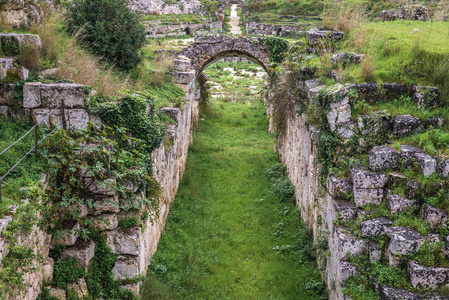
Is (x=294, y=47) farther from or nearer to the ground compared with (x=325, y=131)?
farther from the ground

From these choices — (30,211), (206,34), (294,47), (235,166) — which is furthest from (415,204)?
(206,34)

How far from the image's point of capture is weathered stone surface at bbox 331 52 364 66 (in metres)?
8.90

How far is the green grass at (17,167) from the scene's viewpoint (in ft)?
15.4

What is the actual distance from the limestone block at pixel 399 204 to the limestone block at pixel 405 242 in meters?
0.44

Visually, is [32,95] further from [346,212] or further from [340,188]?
[346,212]

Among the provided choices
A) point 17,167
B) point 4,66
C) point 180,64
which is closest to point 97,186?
point 17,167

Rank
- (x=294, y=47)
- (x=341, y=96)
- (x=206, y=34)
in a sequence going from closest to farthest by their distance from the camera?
(x=341, y=96)
(x=294, y=47)
(x=206, y=34)

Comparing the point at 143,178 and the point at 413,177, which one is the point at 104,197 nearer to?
the point at 143,178

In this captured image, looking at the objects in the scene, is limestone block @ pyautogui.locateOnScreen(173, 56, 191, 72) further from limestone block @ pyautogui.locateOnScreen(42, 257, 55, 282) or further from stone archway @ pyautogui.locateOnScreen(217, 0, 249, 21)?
stone archway @ pyautogui.locateOnScreen(217, 0, 249, 21)

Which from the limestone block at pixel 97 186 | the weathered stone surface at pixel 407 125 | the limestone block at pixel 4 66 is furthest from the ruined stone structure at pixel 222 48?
the limestone block at pixel 97 186

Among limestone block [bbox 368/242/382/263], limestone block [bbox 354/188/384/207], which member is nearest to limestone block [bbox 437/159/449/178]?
limestone block [bbox 354/188/384/207]

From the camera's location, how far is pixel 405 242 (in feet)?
18.4

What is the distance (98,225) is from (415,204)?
16.0 feet

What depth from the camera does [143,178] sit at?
21.9ft
